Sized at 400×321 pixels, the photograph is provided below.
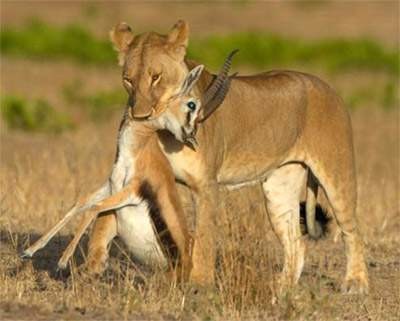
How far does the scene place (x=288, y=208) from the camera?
33.5 feet

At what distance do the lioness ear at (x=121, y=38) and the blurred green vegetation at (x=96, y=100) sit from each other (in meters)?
13.3

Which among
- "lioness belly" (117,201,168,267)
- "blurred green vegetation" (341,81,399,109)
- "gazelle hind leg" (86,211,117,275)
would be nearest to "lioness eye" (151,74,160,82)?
"lioness belly" (117,201,168,267)

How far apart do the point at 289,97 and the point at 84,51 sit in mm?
21563

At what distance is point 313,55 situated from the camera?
102 feet

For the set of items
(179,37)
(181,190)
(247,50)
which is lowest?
(181,190)

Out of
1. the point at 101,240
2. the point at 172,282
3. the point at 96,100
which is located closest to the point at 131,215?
the point at 101,240

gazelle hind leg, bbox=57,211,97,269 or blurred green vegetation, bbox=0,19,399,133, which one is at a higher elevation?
blurred green vegetation, bbox=0,19,399,133

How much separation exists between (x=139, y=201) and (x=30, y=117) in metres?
11.6

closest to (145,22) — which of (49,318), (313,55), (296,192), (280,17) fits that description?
(280,17)

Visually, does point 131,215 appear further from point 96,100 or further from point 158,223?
point 96,100

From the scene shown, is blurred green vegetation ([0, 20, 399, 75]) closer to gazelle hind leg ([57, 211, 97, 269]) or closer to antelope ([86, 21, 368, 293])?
antelope ([86, 21, 368, 293])

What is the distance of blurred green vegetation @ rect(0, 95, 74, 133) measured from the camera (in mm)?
19703

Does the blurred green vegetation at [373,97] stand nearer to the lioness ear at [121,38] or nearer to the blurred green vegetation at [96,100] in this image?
the blurred green vegetation at [96,100]

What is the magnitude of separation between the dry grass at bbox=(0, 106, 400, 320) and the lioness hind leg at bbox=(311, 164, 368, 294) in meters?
0.20
